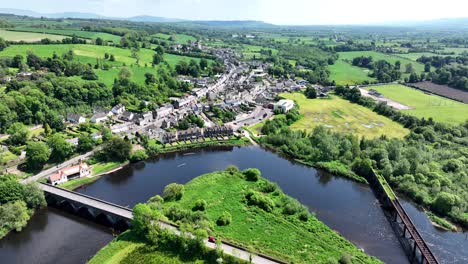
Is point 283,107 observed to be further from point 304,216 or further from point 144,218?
point 144,218

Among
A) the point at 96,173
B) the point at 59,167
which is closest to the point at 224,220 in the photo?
the point at 96,173

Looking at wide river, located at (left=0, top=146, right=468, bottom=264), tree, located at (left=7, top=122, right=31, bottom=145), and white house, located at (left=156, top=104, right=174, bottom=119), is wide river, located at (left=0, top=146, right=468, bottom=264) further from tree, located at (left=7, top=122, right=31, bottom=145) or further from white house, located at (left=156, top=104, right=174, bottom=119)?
white house, located at (left=156, top=104, right=174, bottom=119)

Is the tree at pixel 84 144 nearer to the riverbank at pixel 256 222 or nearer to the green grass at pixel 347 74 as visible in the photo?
the riverbank at pixel 256 222

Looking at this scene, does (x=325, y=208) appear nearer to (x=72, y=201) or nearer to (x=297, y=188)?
(x=297, y=188)

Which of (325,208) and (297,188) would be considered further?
(297,188)

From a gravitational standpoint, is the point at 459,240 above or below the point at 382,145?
below

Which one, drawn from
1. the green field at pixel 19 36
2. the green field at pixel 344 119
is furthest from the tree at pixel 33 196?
the green field at pixel 19 36

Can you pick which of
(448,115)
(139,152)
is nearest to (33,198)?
(139,152)
